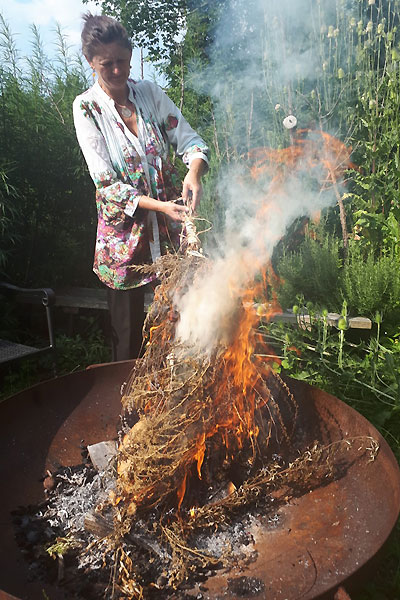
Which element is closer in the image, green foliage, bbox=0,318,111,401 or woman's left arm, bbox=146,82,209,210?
woman's left arm, bbox=146,82,209,210

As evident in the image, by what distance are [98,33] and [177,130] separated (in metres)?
0.74

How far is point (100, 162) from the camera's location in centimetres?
276

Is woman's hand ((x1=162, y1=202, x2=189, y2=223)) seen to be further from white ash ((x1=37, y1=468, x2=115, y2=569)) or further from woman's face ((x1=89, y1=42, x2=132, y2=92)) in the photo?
white ash ((x1=37, y1=468, x2=115, y2=569))

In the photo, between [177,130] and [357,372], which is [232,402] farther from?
[177,130]

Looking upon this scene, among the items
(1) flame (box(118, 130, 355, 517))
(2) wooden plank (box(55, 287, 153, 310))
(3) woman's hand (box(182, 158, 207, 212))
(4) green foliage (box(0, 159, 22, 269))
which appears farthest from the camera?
(2) wooden plank (box(55, 287, 153, 310))

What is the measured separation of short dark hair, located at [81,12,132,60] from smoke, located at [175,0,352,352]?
1398 mm

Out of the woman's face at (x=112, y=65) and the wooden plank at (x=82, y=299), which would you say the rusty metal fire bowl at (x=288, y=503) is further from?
the wooden plank at (x=82, y=299)

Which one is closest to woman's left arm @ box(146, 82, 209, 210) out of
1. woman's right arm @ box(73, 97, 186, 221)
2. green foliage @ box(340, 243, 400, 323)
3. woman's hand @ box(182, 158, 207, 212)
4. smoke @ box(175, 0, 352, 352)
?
woman's hand @ box(182, 158, 207, 212)

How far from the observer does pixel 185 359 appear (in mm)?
1919

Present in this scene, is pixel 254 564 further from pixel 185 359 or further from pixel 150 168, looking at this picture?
pixel 150 168

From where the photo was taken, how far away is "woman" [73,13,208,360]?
2734 mm

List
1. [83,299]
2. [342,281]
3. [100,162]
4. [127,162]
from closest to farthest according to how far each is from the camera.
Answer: [100,162], [127,162], [342,281], [83,299]

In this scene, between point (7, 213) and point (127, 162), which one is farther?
point (7, 213)

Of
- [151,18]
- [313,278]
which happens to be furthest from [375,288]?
[151,18]
